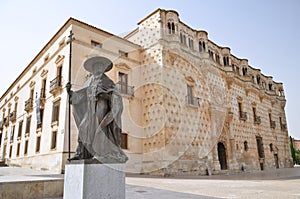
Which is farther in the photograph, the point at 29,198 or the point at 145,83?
the point at 145,83

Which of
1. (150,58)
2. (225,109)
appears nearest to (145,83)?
(150,58)

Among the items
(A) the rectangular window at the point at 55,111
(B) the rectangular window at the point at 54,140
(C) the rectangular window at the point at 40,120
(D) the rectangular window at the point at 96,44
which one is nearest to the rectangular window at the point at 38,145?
(C) the rectangular window at the point at 40,120

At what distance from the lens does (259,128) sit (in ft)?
74.5

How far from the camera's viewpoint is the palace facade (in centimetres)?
1290

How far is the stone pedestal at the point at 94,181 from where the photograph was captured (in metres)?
2.95

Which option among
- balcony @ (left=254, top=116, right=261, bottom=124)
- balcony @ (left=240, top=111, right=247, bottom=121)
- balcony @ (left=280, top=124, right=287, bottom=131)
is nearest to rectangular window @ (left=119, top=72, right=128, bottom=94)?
balcony @ (left=240, top=111, right=247, bottom=121)

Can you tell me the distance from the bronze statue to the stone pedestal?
0.40 feet

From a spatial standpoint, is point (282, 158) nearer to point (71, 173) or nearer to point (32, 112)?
point (32, 112)

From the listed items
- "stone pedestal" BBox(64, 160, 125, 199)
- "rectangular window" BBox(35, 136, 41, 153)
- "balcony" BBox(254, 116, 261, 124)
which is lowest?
"stone pedestal" BBox(64, 160, 125, 199)

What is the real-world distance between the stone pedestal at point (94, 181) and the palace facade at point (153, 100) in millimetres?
8669

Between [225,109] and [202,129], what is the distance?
4.01 meters

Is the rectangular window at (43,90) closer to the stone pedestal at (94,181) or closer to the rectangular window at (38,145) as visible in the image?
the rectangular window at (38,145)

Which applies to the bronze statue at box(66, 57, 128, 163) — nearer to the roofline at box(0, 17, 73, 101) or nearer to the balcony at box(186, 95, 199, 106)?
the roofline at box(0, 17, 73, 101)

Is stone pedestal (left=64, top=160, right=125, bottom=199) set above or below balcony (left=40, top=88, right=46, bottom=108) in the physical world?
below
